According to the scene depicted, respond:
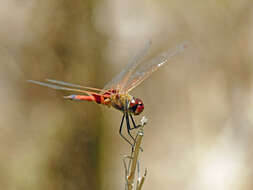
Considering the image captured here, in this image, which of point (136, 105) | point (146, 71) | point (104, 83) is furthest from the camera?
point (104, 83)

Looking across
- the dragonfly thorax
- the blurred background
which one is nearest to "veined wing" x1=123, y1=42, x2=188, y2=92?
the dragonfly thorax

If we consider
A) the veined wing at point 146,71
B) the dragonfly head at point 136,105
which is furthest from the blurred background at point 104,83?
the dragonfly head at point 136,105

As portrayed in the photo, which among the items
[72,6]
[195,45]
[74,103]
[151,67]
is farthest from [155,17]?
[151,67]

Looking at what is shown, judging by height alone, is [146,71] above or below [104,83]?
below

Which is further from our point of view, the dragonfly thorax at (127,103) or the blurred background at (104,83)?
the blurred background at (104,83)

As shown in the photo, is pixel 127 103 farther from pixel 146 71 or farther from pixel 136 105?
pixel 146 71

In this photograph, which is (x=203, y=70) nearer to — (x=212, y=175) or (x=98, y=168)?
(x=212, y=175)

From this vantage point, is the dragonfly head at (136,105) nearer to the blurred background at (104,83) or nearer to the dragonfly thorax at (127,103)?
the dragonfly thorax at (127,103)

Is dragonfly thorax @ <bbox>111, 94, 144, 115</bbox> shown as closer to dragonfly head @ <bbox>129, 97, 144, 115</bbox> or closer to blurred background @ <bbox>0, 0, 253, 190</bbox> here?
dragonfly head @ <bbox>129, 97, 144, 115</bbox>

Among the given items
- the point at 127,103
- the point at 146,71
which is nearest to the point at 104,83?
the point at 146,71
